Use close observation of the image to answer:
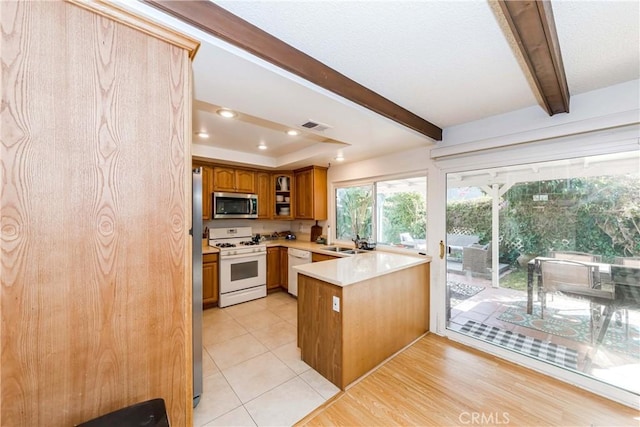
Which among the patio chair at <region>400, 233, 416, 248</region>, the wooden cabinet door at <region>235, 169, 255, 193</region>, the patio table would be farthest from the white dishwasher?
the patio table

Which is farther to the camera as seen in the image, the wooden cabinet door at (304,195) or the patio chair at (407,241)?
the wooden cabinet door at (304,195)

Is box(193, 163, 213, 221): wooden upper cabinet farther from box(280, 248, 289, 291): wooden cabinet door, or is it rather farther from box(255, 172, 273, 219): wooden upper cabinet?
box(280, 248, 289, 291): wooden cabinet door

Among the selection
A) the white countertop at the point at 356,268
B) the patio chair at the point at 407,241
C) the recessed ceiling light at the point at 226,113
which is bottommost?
the white countertop at the point at 356,268

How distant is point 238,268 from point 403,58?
3.45 meters

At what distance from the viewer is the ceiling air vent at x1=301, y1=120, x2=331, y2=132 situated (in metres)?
2.23

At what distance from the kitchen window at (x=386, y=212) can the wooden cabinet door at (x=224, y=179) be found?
1.84 m

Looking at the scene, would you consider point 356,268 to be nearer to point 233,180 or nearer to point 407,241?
point 407,241

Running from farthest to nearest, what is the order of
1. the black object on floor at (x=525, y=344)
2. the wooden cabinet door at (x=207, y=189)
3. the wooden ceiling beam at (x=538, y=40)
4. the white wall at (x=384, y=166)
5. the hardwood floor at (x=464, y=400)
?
1. the wooden cabinet door at (x=207, y=189)
2. the white wall at (x=384, y=166)
3. the black object on floor at (x=525, y=344)
4. the hardwood floor at (x=464, y=400)
5. the wooden ceiling beam at (x=538, y=40)

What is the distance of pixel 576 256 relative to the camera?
2.12m

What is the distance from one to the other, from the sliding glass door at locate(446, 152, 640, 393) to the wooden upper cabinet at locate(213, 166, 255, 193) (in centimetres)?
318

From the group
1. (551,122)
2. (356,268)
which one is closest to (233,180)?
(356,268)

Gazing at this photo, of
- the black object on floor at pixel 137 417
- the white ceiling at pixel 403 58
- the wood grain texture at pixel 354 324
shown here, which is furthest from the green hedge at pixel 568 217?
the black object on floor at pixel 137 417

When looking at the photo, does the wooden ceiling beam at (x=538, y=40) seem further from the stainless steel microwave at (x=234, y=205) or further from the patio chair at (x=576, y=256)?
the stainless steel microwave at (x=234, y=205)

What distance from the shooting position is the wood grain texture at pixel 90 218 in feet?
2.69
